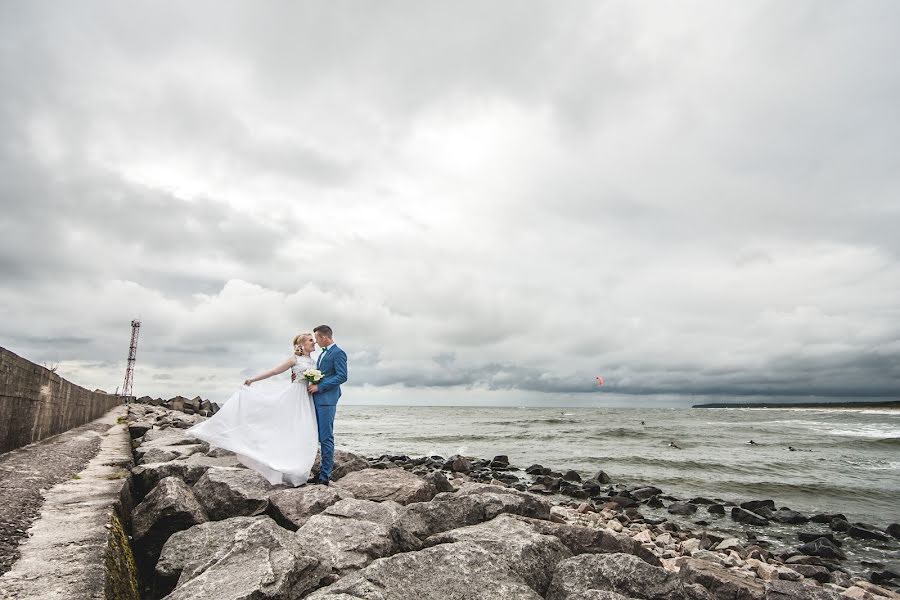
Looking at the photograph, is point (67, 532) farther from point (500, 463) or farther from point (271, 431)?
point (500, 463)

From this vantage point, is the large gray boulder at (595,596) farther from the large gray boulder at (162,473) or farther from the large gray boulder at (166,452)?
the large gray boulder at (166,452)

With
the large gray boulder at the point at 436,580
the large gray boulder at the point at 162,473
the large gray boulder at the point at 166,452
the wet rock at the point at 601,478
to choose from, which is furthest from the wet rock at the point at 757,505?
the large gray boulder at the point at 166,452

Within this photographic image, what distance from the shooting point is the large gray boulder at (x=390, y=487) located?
7.51 meters

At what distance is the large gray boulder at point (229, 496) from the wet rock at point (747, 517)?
11792mm

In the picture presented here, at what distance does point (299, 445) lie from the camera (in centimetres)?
852

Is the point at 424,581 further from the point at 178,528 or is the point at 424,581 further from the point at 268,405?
the point at 268,405

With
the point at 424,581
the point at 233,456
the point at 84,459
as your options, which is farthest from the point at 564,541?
the point at 84,459

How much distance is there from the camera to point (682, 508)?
13531 millimetres

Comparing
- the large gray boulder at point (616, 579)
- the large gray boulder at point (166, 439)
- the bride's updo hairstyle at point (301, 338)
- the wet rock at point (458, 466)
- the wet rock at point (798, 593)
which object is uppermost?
the bride's updo hairstyle at point (301, 338)

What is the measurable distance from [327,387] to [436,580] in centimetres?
531

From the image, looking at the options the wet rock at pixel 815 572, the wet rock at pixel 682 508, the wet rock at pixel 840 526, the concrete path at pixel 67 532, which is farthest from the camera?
the wet rock at pixel 682 508

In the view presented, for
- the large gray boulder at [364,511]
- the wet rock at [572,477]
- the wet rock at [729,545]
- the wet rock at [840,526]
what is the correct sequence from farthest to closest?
the wet rock at [572,477], the wet rock at [840,526], the wet rock at [729,545], the large gray boulder at [364,511]

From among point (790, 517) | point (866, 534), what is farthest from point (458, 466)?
point (866, 534)

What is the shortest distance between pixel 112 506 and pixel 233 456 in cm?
443
